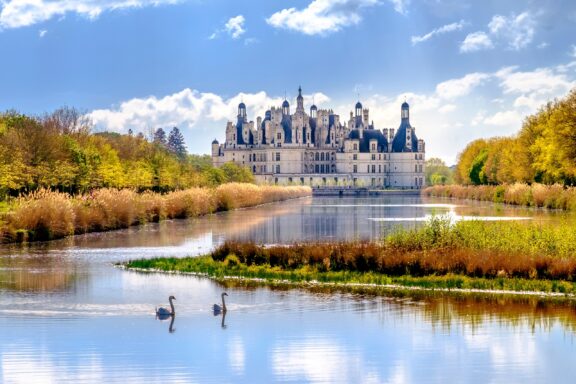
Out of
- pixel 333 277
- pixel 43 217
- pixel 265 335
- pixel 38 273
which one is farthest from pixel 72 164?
pixel 265 335

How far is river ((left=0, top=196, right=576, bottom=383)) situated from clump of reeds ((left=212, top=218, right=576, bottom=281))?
7.19ft

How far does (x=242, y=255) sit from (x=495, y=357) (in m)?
12.9

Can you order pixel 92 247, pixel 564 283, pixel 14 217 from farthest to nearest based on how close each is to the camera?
pixel 14 217 < pixel 92 247 < pixel 564 283

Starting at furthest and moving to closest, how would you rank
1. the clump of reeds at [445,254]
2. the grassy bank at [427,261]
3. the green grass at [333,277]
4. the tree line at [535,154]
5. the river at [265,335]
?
the tree line at [535,154] < the clump of reeds at [445,254] < the grassy bank at [427,261] < the green grass at [333,277] < the river at [265,335]

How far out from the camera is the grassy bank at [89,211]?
39219mm

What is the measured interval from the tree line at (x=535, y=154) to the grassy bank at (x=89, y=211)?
22.4 meters

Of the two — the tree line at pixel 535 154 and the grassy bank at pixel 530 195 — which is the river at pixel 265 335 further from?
the grassy bank at pixel 530 195

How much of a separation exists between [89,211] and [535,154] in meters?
41.1

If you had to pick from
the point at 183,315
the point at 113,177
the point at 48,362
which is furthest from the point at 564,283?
the point at 113,177

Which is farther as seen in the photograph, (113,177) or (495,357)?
(113,177)

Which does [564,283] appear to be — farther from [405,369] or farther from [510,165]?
[510,165]

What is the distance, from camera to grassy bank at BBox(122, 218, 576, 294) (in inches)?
919

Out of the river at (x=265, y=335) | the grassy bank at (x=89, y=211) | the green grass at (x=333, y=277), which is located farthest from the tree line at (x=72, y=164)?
the river at (x=265, y=335)

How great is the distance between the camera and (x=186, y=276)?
2658cm
